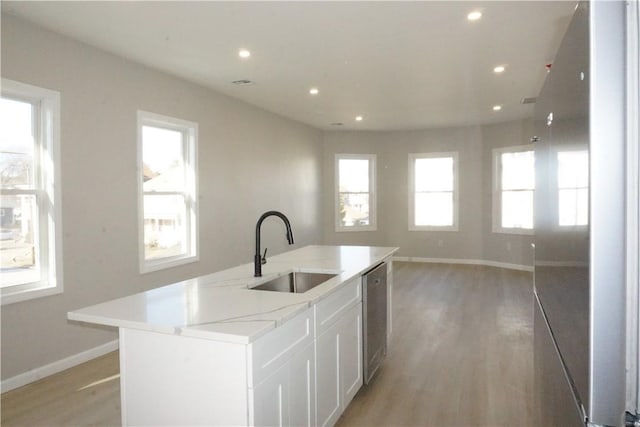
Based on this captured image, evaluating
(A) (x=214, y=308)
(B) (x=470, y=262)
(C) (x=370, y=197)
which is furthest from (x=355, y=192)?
(A) (x=214, y=308)

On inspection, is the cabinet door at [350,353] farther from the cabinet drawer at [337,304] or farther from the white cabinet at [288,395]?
the white cabinet at [288,395]

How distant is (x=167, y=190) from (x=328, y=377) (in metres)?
3.15

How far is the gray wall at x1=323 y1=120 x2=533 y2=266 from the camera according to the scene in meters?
7.73

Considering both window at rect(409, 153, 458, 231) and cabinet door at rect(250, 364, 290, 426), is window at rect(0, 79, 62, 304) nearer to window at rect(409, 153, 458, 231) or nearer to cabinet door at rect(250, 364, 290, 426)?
cabinet door at rect(250, 364, 290, 426)

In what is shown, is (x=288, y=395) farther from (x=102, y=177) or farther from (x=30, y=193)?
(x=102, y=177)

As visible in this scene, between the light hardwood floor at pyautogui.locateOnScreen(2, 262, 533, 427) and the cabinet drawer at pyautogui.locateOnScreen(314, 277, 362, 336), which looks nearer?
the cabinet drawer at pyautogui.locateOnScreen(314, 277, 362, 336)

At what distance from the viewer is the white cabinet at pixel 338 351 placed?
2043 mm

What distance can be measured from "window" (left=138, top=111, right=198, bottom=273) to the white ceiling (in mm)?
618

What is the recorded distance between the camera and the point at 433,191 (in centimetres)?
845

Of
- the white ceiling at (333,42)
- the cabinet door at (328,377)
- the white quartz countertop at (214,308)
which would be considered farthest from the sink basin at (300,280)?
the white ceiling at (333,42)

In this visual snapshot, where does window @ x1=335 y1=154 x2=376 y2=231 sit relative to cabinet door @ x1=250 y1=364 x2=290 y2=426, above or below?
above

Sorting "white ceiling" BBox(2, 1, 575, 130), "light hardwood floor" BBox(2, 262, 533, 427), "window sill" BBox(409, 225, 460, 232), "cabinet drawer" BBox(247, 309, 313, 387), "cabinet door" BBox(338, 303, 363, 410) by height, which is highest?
"white ceiling" BBox(2, 1, 575, 130)

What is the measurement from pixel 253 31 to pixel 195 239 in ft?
8.16

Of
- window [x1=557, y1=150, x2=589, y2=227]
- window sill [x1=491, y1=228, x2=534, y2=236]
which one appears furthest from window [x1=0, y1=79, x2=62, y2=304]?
window sill [x1=491, y1=228, x2=534, y2=236]
